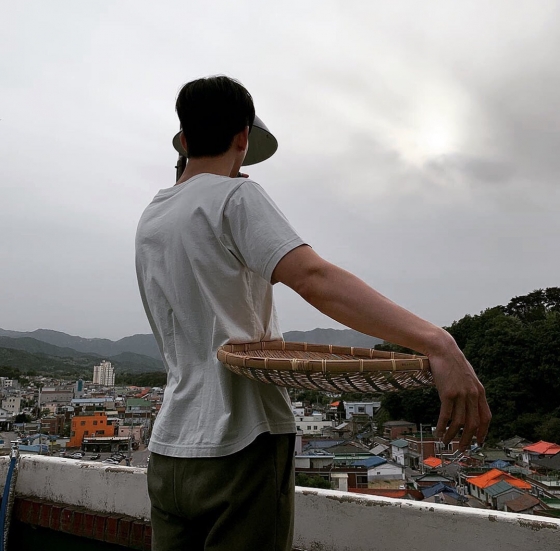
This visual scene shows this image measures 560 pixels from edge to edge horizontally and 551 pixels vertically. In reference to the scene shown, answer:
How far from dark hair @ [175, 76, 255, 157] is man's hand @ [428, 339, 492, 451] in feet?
1.47

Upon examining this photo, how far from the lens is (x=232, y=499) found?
0.62 metres

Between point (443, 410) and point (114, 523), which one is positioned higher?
point (443, 410)

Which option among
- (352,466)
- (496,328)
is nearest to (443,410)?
(352,466)

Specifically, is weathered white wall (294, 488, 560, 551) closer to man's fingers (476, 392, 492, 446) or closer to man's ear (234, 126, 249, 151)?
man's fingers (476, 392, 492, 446)

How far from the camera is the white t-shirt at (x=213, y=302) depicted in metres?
0.63

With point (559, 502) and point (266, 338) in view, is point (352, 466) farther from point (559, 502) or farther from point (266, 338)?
point (266, 338)

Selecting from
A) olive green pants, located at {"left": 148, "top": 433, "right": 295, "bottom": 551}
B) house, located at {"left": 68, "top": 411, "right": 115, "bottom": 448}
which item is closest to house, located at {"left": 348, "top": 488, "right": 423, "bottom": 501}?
olive green pants, located at {"left": 148, "top": 433, "right": 295, "bottom": 551}

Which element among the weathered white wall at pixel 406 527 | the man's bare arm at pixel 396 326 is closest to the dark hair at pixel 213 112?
the man's bare arm at pixel 396 326

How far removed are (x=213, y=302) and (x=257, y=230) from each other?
0.39 ft

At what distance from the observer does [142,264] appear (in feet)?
2.53

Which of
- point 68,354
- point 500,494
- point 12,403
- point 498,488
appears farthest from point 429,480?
point 68,354

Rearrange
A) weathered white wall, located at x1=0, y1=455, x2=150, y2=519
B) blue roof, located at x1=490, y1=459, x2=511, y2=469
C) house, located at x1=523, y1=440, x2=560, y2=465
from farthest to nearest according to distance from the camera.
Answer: blue roof, located at x1=490, y1=459, x2=511, y2=469 → house, located at x1=523, y1=440, x2=560, y2=465 → weathered white wall, located at x1=0, y1=455, x2=150, y2=519

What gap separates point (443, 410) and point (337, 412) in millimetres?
34326

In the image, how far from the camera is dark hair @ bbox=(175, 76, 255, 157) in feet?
2.41
